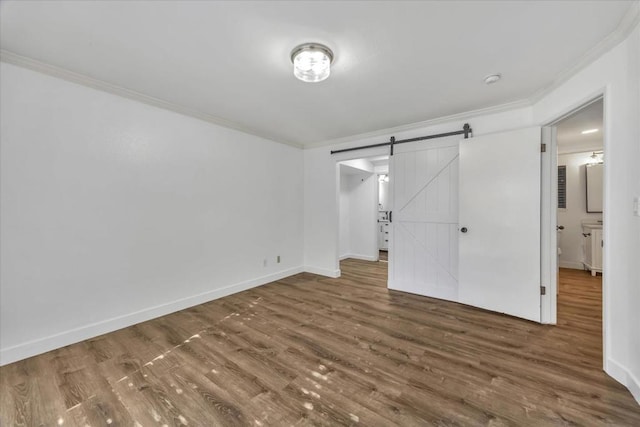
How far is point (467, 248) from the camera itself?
313 cm

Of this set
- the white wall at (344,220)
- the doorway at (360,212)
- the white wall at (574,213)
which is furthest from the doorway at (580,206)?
the white wall at (344,220)

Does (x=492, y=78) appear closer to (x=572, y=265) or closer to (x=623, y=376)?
(x=623, y=376)

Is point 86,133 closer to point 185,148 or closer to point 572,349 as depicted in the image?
point 185,148

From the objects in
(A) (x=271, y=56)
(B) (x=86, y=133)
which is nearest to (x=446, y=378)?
(A) (x=271, y=56)

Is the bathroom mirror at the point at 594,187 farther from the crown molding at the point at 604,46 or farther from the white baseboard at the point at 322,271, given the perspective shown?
the white baseboard at the point at 322,271

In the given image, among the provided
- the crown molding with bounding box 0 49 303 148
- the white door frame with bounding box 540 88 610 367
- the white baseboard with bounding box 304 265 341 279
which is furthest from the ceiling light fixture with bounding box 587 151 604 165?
the crown molding with bounding box 0 49 303 148

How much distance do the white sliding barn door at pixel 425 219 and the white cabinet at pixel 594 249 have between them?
3119mm

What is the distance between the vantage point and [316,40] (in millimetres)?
1838

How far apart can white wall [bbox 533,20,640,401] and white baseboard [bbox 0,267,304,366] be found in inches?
152

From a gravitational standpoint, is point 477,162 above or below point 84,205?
above

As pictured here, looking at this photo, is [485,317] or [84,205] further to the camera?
[485,317]

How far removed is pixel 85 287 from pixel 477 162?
4.45 m

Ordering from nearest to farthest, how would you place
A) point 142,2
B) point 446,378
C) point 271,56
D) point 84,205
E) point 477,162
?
point 142,2
point 446,378
point 271,56
point 84,205
point 477,162

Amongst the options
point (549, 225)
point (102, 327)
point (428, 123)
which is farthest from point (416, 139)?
point (102, 327)
